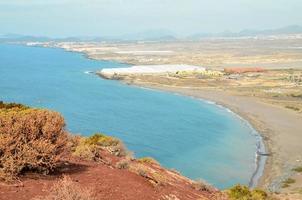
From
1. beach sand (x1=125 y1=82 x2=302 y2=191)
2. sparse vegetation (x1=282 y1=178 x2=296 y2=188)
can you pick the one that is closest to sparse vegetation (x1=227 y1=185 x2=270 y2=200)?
beach sand (x1=125 y1=82 x2=302 y2=191)

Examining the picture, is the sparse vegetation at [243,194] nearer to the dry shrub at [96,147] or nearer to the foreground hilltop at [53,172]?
the foreground hilltop at [53,172]

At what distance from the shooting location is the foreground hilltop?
11705 millimetres

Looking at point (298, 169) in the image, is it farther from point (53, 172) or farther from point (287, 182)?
point (53, 172)

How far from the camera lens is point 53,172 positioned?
1383cm

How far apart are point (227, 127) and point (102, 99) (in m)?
30.9

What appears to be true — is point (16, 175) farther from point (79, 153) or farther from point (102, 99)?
point (102, 99)

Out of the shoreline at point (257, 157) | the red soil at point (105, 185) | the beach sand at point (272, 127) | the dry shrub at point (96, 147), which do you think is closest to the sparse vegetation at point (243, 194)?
the red soil at point (105, 185)

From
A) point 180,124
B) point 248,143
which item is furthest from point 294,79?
point 248,143

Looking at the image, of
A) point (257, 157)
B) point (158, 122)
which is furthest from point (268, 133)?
point (158, 122)

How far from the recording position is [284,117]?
217 ft

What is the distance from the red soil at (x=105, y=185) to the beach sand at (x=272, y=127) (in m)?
20.6

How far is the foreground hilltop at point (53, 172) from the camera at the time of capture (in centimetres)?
1170

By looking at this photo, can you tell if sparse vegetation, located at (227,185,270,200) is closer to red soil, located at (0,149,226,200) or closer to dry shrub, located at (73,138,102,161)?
red soil, located at (0,149,226,200)

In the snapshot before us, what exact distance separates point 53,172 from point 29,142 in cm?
136
